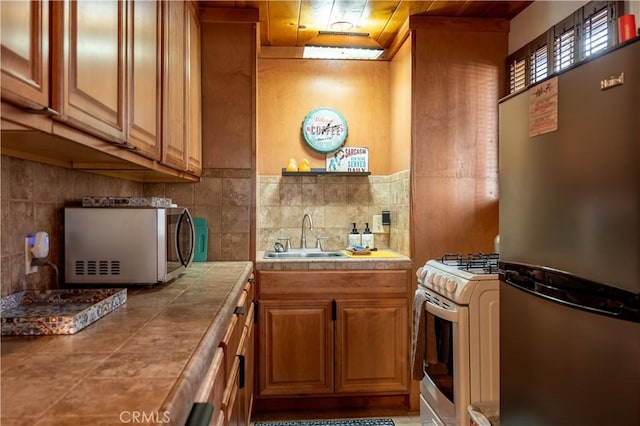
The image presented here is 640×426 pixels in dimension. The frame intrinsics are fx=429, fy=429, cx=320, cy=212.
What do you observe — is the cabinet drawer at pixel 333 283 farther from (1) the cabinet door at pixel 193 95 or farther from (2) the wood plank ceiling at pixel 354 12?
(2) the wood plank ceiling at pixel 354 12

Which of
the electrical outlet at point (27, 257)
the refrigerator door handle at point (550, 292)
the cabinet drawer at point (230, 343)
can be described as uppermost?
the electrical outlet at point (27, 257)

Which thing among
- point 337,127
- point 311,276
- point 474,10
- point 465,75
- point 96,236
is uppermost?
point 474,10

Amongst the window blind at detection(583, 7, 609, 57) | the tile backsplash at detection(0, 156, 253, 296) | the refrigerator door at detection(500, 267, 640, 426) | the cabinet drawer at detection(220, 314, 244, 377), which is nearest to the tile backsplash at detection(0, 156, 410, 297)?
the tile backsplash at detection(0, 156, 253, 296)

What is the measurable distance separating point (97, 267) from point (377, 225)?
6.62 feet

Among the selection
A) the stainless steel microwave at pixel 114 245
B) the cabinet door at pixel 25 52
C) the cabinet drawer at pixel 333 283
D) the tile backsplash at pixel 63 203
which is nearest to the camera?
the cabinet door at pixel 25 52

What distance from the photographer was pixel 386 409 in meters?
2.68

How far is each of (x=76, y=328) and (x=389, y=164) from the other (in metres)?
2.51

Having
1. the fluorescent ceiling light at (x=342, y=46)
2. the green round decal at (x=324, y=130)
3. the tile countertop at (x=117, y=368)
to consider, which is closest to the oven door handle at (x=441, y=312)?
the tile countertop at (x=117, y=368)

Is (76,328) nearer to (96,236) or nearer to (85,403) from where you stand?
(85,403)

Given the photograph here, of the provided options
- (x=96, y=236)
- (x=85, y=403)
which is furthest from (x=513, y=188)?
(x=96, y=236)

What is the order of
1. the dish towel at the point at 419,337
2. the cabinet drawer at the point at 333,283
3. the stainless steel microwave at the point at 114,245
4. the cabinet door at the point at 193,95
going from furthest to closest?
the cabinet drawer at the point at 333,283 < the cabinet door at the point at 193,95 < the dish towel at the point at 419,337 < the stainless steel microwave at the point at 114,245

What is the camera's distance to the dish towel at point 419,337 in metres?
2.08

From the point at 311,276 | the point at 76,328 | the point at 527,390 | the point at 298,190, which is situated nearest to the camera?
the point at 76,328

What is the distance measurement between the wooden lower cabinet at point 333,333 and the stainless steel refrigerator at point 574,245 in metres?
1.27
